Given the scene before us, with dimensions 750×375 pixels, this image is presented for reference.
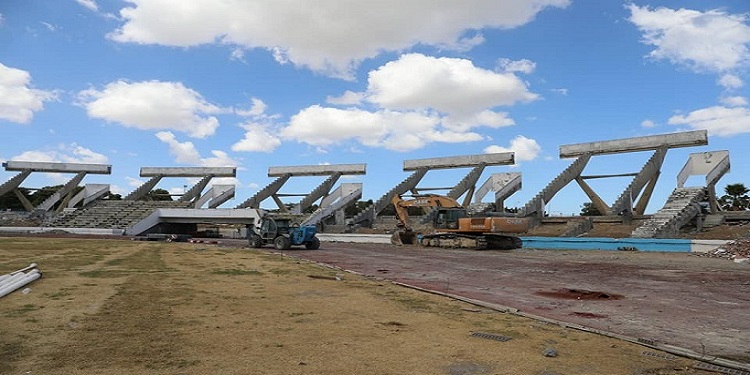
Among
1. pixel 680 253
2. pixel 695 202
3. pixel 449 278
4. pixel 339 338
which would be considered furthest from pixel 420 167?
pixel 339 338

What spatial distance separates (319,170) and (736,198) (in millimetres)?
55852

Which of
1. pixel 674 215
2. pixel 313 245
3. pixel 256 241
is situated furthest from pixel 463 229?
pixel 674 215

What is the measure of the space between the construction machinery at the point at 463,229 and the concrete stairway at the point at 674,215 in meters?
11.0

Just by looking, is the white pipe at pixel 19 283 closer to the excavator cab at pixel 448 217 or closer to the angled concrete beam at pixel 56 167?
the excavator cab at pixel 448 217

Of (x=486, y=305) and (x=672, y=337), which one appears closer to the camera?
(x=672, y=337)

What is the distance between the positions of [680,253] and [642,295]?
19637mm

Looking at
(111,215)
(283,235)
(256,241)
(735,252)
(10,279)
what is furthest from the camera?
(111,215)

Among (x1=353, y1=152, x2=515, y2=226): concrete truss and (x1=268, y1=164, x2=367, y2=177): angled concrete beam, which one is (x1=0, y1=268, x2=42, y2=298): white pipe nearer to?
(x1=353, y1=152, x2=515, y2=226): concrete truss

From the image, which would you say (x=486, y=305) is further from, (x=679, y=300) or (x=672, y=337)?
(x=679, y=300)

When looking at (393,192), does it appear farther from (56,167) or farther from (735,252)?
(56,167)

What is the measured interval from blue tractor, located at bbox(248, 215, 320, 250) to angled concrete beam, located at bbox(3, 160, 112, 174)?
5974 cm

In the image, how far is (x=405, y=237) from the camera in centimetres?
4022

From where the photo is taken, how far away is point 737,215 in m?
38.0

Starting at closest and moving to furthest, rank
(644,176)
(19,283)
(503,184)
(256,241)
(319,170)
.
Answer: (19,283) → (256,241) → (644,176) → (503,184) → (319,170)
